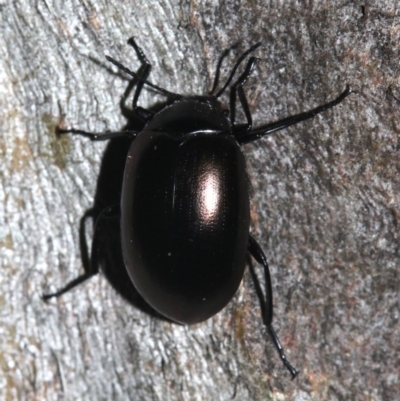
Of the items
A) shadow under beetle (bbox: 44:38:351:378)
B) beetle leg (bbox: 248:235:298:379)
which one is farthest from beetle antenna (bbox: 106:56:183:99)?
beetle leg (bbox: 248:235:298:379)

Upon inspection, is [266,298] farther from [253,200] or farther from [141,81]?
[141,81]

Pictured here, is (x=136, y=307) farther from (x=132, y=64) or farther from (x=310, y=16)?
(x=310, y=16)

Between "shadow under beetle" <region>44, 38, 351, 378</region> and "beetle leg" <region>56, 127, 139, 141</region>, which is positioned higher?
"beetle leg" <region>56, 127, 139, 141</region>

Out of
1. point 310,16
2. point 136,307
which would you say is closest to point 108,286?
point 136,307

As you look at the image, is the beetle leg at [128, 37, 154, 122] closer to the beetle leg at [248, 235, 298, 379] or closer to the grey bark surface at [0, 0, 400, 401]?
the grey bark surface at [0, 0, 400, 401]

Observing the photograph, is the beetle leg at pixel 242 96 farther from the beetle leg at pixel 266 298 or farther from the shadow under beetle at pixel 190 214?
the beetle leg at pixel 266 298

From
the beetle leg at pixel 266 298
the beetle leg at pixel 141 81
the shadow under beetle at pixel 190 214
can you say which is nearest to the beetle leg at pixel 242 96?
the shadow under beetle at pixel 190 214
